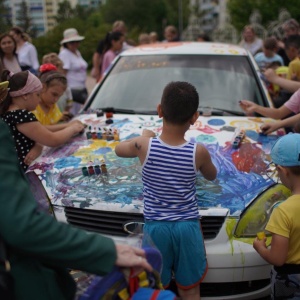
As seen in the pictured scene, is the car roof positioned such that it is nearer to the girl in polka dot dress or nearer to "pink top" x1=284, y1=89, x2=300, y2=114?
"pink top" x1=284, y1=89, x2=300, y2=114

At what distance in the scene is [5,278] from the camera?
1493 millimetres

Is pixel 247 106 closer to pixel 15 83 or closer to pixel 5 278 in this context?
pixel 15 83

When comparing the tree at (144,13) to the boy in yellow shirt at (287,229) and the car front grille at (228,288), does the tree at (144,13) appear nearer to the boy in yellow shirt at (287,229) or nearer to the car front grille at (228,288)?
the car front grille at (228,288)

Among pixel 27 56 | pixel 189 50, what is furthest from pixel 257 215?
pixel 27 56

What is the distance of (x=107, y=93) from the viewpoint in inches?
198

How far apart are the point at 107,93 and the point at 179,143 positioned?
2.54m

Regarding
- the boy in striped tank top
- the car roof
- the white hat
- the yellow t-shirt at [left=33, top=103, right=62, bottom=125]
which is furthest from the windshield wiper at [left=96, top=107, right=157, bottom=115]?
the white hat

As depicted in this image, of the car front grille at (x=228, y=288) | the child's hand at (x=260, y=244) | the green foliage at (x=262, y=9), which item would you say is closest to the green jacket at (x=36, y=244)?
the child's hand at (x=260, y=244)

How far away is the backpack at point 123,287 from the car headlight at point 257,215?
1.27 m

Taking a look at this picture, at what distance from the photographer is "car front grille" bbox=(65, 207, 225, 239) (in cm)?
302

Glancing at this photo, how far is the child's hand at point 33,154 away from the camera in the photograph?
12.2 feet

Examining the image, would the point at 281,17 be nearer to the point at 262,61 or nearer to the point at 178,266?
the point at 262,61

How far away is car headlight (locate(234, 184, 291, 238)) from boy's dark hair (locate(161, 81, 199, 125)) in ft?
2.74

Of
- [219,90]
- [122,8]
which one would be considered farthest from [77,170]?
[122,8]
